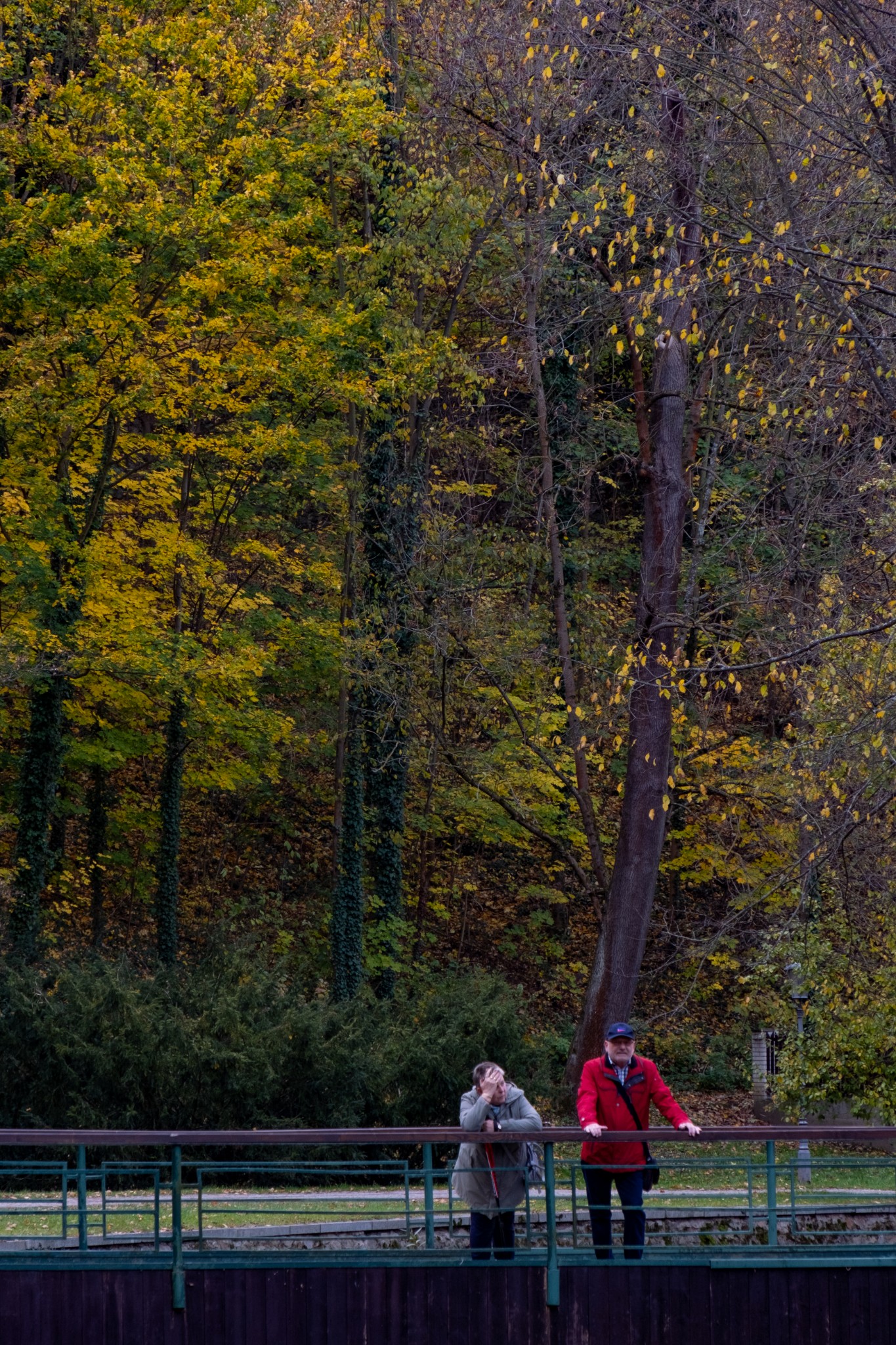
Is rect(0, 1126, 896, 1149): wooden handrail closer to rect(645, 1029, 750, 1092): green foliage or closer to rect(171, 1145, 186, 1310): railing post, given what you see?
rect(171, 1145, 186, 1310): railing post

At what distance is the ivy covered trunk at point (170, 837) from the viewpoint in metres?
25.7

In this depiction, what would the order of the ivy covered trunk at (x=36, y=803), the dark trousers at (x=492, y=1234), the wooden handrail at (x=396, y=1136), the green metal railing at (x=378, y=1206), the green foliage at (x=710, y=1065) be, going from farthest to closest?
the green foliage at (x=710, y=1065)
the ivy covered trunk at (x=36, y=803)
the dark trousers at (x=492, y=1234)
the green metal railing at (x=378, y=1206)
the wooden handrail at (x=396, y=1136)

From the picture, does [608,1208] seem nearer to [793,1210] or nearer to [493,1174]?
[493,1174]

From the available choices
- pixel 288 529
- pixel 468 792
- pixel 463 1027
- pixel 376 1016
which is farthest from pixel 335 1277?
pixel 288 529

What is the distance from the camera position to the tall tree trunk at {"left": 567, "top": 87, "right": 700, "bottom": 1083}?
66.4ft

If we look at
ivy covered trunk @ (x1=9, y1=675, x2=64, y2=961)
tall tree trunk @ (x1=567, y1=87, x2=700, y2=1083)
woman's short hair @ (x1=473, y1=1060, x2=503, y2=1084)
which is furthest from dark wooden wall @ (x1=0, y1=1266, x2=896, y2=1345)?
ivy covered trunk @ (x1=9, y1=675, x2=64, y2=961)

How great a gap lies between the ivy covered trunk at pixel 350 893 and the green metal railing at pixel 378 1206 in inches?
224

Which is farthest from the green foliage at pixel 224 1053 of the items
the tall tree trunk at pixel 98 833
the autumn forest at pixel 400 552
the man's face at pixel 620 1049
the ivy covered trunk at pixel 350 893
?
the man's face at pixel 620 1049

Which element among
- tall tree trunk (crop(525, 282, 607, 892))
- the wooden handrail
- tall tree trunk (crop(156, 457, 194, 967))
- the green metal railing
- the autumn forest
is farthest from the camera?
tall tree trunk (crop(156, 457, 194, 967))

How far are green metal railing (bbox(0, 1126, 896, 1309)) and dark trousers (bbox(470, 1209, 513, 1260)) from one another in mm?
106

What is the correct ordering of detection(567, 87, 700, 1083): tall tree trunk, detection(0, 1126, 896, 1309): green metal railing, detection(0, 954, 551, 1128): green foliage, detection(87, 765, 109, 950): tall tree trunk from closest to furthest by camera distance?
1. detection(0, 1126, 896, 1309): green metal railing
2. detection(0, 954, 551, 1128): green foliage
3. detection(567, 87, 700, 1083): tall tree trunk
4. detection(87, 765, 109, 950): tall tree trunk

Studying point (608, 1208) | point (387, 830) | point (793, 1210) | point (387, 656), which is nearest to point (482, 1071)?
point (608, 1208)

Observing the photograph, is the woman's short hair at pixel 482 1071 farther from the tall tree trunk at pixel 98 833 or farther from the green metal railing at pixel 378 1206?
the tall tree trunk at pixel 98 833

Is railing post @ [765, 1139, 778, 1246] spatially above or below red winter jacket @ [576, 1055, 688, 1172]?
below
